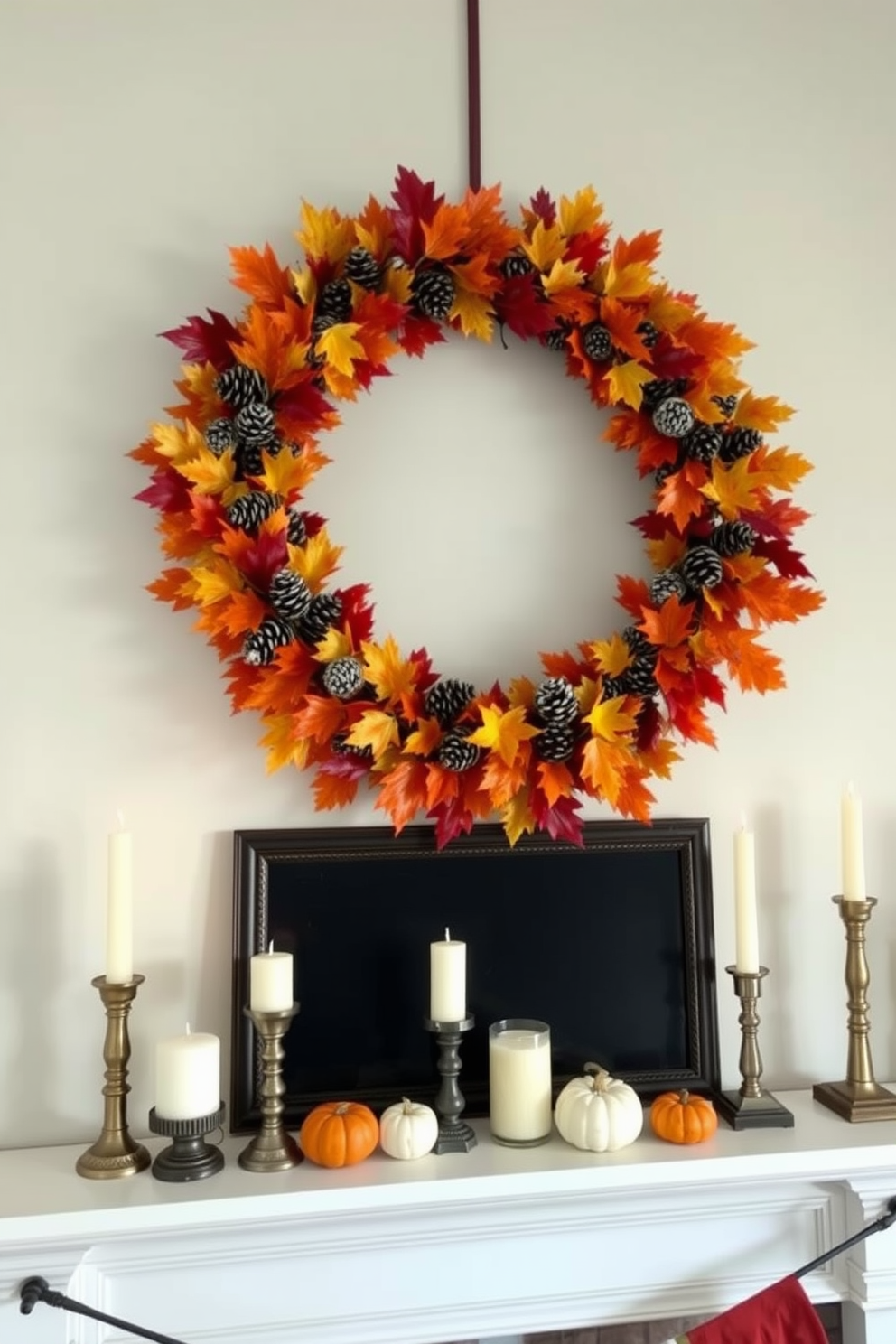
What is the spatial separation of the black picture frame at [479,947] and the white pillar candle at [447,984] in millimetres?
102

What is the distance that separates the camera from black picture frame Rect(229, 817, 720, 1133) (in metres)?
1.25

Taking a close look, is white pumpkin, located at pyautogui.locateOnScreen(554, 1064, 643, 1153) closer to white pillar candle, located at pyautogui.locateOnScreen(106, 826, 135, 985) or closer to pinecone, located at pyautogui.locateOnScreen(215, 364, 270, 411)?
white pillar candle, located at pyautogui.locateOnScreen(106, 826, 135, 985)

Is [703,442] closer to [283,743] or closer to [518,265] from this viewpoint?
[518,265]

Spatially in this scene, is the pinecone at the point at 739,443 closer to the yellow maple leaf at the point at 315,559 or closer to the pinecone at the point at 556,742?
the pinecone at the point at 556,742

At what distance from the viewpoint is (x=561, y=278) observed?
1303 mm

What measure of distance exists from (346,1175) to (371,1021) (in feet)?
0.65

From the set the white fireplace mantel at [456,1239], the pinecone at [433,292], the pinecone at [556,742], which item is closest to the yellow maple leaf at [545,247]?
the pinecone at [433,292]

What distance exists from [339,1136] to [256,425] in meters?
0.83

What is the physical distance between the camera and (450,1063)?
118cm

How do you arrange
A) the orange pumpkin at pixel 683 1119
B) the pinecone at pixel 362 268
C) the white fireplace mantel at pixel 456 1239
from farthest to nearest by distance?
the pinecone at pixel 362 268
the orange pumpkin at pixel 683 1119
the white fireplace mantel at pixel 456 1239

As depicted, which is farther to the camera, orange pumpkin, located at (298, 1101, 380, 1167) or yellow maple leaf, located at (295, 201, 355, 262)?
yellow maple leaf, located at (295, 201, 355, 262)

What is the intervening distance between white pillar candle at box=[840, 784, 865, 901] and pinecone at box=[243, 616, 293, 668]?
749mm

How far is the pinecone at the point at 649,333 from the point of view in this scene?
1.34 metres

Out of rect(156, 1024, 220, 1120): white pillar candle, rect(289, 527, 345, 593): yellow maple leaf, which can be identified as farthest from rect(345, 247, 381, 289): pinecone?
rect(156, 1024, 220, 1120): white pillar candle
